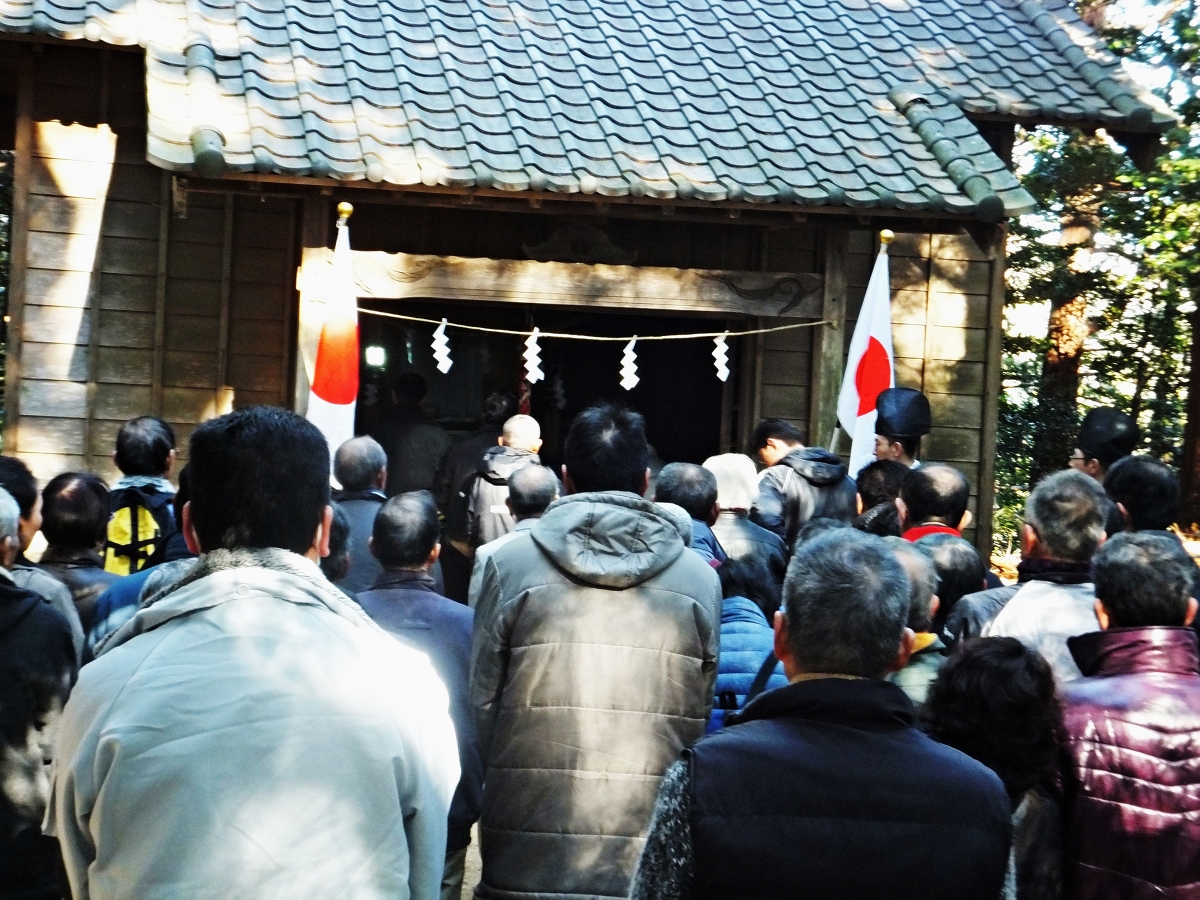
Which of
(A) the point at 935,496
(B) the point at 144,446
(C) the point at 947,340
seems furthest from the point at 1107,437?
(B) the point at 144,446

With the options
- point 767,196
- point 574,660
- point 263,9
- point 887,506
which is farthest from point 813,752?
point 263,9

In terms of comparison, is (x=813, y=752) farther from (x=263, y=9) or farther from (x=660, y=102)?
(x=263, y=9)

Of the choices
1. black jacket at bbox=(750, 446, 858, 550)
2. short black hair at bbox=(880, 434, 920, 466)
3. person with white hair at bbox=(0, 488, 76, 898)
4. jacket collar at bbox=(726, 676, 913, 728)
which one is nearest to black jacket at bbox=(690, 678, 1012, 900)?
jacket collar at bbox=(726, 676, 913, 728)

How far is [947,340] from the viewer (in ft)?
33.8

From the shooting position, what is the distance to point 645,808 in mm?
4023

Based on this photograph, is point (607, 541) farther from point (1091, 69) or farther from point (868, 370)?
point (1091, 69)

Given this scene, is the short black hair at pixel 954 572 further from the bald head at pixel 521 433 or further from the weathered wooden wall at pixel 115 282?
the weathered wooden wall at pixel 115 282

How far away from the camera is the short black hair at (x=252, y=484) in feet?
7.87

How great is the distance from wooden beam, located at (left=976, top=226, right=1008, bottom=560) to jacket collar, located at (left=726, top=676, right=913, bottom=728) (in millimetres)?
7979

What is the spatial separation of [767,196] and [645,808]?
4970mm

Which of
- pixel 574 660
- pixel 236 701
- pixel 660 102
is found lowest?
pixel 574 660

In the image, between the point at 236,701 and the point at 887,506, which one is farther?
the point at 887,506

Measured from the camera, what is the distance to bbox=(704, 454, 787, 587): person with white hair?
563 cm

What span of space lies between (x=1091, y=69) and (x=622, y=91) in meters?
3.49
